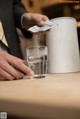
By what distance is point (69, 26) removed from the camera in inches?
40.6

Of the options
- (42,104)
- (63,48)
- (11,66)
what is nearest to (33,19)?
(63,48)

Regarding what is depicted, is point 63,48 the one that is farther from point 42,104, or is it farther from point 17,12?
point 42,104

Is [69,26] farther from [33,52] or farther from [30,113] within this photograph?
[30,113]

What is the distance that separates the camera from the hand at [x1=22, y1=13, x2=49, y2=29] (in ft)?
3.24

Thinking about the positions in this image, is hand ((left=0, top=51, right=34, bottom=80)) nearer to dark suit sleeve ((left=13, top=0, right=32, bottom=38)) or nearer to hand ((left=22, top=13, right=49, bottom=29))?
hand ((left=22, top=13, right=49, bottom=29))

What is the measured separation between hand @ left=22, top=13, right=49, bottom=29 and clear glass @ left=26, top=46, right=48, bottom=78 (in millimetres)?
139

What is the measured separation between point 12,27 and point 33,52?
0.41 meters

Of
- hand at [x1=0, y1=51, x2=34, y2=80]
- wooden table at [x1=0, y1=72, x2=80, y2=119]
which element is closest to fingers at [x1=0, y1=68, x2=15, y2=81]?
hand at [x1=0, y1=51, x2=34, y2=80]

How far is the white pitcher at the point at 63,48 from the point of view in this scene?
100cm

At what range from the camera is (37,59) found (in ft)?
2.84

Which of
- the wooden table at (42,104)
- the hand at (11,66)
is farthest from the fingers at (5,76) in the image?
the wooden table at (42,104)

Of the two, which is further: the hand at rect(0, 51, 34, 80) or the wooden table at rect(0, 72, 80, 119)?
the hand at rect(0, 51, 34, 80)

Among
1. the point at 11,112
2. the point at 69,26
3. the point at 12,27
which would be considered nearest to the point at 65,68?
the point at 69,26

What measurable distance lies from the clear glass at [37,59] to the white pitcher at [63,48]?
14 cm
